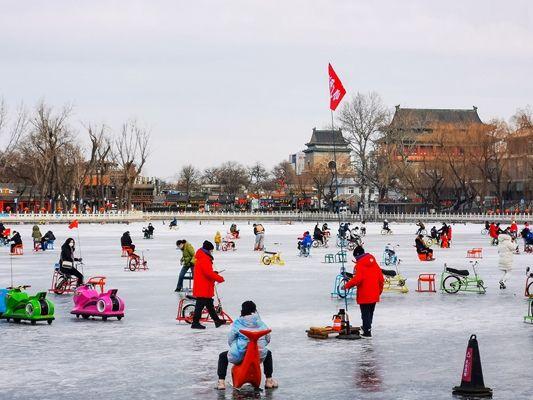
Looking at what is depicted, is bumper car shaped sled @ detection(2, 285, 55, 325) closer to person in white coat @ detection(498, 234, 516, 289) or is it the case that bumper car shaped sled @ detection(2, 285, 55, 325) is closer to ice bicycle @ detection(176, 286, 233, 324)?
ice bicycle @ detection(176, 286, 233, 324)

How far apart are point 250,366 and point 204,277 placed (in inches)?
201

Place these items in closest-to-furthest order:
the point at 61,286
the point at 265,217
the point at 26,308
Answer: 1. the point at 26,308
2. the point at 61,286
3. the point at 265,217

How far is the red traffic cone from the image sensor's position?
1073cm

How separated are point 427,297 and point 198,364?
398 inches

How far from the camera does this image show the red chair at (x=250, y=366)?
1076cm

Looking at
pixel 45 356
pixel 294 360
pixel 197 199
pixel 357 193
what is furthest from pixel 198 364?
pixel 197 199

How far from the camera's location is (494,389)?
1115 centimetres

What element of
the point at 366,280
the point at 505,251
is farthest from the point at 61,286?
the point at 505,251

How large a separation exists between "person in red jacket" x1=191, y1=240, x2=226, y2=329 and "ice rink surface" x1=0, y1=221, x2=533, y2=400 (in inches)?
15.2

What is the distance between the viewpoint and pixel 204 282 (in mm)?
15867

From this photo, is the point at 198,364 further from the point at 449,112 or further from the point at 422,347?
the point at 449,112

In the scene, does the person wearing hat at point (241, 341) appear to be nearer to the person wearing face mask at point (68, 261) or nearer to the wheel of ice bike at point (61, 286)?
the person wearing face mask at point (68, 261)

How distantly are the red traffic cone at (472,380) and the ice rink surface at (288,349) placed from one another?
0.56 ft

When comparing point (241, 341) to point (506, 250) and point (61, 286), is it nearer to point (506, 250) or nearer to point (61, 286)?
point (61, 286)
